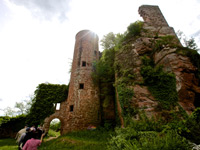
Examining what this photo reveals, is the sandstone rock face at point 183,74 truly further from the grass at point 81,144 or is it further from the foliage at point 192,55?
the grass at point 81,144

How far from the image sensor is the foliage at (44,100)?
1190cm

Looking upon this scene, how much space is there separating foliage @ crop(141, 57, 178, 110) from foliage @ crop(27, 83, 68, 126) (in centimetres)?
1101

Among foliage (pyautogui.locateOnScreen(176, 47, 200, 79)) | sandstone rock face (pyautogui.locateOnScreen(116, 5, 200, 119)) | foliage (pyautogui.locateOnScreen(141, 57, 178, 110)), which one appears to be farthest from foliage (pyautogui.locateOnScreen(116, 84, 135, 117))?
foliage (pyautogui.locateOnScreen(176, 47, 200, 79))

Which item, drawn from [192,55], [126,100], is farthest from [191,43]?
[126,100]

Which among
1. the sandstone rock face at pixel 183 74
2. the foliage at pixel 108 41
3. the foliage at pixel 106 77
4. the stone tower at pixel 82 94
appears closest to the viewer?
the sandstone rock face at pixel 183 74

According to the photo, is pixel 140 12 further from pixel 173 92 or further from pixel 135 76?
pixel 173 92

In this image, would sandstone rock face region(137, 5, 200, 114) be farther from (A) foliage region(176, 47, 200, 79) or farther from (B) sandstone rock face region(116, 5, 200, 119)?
(A) foliage region(176, 47, 200, 79)

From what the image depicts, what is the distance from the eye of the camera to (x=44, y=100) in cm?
1283

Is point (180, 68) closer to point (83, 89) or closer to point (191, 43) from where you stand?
point (191, 43)

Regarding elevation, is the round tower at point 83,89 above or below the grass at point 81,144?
above

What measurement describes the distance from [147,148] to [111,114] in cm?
916

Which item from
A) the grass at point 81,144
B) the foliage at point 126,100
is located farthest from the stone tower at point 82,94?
the foliage at point 126,100

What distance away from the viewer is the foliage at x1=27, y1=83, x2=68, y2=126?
39.0ft

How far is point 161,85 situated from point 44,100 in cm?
1302
